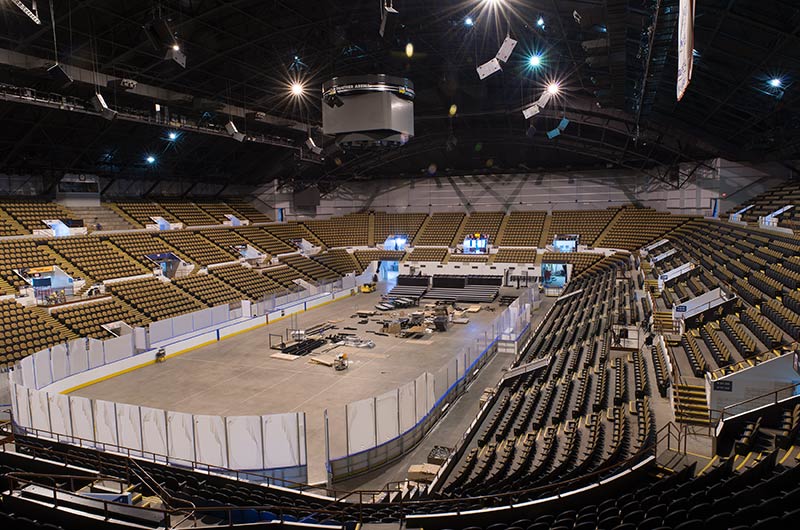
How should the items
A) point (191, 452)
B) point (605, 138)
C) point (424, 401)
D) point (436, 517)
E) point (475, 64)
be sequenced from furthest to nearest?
point (605, 138), point (475, 64), point (424, 401), point (191, 452), point (436, 517)

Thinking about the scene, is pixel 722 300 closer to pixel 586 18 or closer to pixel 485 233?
pixel 586 18

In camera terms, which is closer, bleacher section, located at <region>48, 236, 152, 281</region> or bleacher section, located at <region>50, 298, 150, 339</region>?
bleacher section, located at <region>50, 298, 150, 339</region>

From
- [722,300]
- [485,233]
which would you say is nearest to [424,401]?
[722,300]

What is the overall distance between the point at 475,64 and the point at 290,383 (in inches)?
753

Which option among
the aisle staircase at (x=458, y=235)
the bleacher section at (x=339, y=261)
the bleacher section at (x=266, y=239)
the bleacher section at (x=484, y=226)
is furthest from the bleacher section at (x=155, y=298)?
the bleacher section at (x=484, y=226)

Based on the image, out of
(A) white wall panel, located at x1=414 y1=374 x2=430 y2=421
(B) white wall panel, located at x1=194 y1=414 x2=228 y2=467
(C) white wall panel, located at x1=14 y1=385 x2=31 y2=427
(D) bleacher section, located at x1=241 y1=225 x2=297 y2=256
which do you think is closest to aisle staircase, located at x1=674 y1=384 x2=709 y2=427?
(A) white wall panel, located at x1=414 y1=374 x2=430 y2=421

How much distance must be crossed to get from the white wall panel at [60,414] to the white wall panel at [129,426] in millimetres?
1777

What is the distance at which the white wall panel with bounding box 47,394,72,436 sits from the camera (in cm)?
1339

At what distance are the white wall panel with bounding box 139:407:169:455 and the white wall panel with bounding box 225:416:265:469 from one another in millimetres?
1765

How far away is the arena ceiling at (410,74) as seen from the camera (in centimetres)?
1742

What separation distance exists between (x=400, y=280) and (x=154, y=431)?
108ft

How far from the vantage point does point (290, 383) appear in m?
19.8

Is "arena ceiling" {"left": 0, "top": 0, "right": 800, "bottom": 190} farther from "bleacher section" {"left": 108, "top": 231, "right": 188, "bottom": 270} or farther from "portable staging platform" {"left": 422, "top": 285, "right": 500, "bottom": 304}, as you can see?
"portable staging platform" {"left": 422, "top": 285, "right": 500, "bottom": 304}

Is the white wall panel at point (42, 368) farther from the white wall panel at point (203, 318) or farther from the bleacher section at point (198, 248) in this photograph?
the bleacher section at point (198, 248)
